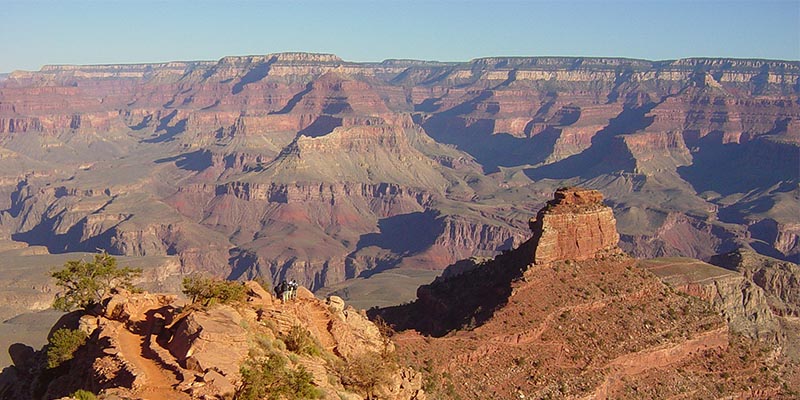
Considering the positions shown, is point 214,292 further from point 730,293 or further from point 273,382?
point 730,293

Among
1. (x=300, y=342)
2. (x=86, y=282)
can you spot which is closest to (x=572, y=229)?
(x=300, y=342)

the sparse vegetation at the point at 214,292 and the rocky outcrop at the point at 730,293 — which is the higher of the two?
the sparse vegetation at the point at 214,292

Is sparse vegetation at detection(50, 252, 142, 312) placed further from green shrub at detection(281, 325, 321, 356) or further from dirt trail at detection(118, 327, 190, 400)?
green shrub at detection(281, 325, 321, 356)

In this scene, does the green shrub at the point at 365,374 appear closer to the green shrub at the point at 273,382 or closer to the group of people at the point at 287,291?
the green shrub at the point at 273,382

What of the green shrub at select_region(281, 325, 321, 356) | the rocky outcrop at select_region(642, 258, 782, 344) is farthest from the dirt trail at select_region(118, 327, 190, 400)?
the rocky outcrop at select_region(642, 258, 782, 344)

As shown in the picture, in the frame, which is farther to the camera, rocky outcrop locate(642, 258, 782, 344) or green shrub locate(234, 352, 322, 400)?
rocky outcrop locate(642, 258, 782, 344)

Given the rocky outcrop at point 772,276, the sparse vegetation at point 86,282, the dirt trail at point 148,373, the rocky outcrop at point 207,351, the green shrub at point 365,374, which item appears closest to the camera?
the dirt trail at point 148,373

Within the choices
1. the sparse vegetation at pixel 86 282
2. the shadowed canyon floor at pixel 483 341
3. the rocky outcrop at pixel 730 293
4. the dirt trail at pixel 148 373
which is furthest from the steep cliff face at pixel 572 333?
the rocky outcrop at pixel 730 293
